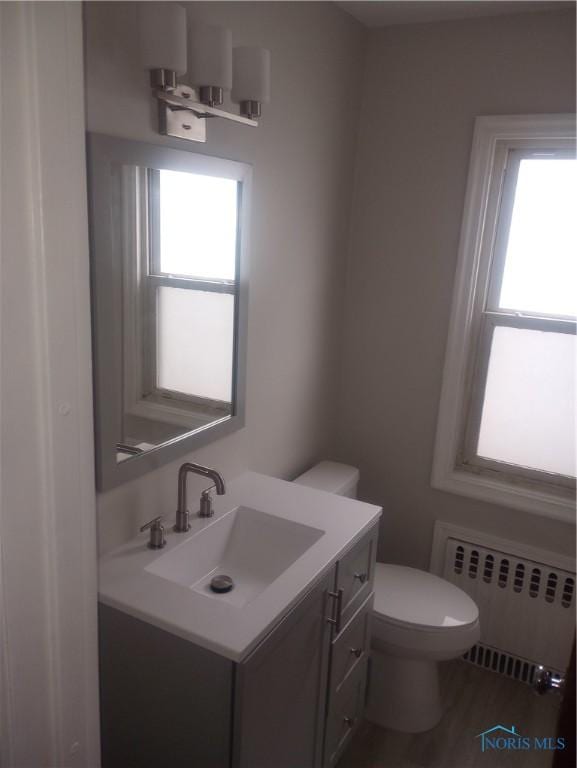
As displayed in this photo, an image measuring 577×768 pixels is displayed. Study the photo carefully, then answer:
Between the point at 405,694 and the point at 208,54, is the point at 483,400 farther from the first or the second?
the point at 208,54

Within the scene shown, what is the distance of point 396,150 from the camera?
242 centimetres

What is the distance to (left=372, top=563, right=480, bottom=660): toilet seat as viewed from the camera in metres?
2.12

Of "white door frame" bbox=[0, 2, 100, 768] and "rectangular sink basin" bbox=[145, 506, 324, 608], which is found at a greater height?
"white door frame" bbox=[0, 2, 100, 768]

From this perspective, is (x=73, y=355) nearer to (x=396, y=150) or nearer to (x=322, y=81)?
(x=322, y=81)

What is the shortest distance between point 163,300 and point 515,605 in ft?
6.06

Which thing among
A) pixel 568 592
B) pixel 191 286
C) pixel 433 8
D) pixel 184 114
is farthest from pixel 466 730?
pixel 433 8

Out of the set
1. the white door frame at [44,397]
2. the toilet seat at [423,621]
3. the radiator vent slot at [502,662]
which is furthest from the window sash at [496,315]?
the white door frame at [44,397]

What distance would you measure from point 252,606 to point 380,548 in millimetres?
1412

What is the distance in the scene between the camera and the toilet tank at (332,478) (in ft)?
7.83

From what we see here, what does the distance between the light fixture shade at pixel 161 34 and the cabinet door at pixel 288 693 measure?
129 centimetres

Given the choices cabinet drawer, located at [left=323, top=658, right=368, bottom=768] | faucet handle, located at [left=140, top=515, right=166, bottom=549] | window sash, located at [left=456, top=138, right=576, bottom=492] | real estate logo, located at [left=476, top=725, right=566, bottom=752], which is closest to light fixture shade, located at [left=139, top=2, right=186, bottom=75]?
faucet handle, located at [left=140, top=515, right=166, bottom=549]

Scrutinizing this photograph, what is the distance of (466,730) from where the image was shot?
2264 mm

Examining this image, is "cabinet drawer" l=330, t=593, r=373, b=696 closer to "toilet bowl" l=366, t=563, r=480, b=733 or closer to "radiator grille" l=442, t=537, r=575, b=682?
"toilet bowl" l=366, t=563, r=480, b=733

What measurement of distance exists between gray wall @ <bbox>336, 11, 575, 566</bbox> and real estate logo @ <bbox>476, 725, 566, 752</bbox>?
A: 2.19 feet
